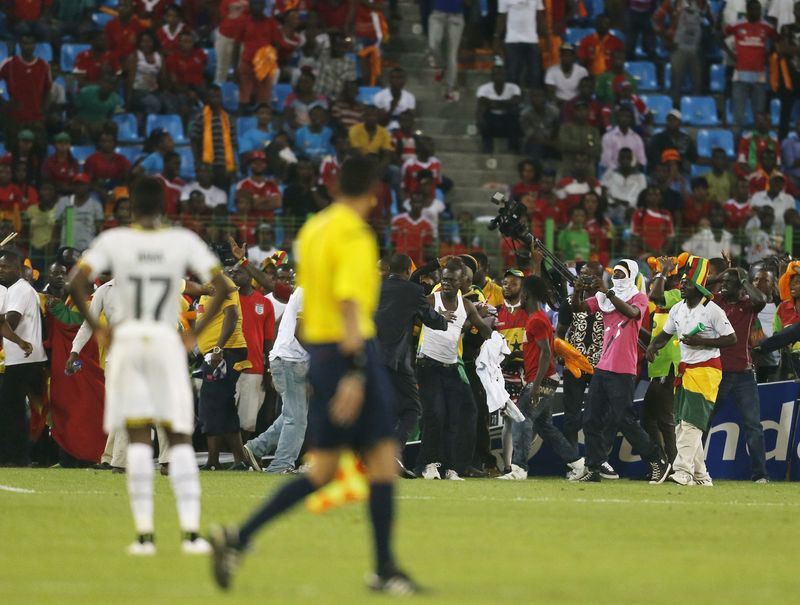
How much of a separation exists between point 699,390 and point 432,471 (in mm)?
2696

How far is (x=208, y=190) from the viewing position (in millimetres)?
22938

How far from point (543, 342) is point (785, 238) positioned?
7.38m

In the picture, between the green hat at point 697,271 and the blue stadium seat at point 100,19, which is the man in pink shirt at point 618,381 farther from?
the blue stadium seat at point 100,19

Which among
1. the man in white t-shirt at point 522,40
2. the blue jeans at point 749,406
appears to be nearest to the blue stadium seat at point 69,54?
the man in white t-shirt at point 522,40

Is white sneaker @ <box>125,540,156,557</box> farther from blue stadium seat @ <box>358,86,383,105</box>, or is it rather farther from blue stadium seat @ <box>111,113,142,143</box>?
blue stadium seat @ <box>358,86,383,105</box>

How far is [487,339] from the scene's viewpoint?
54.0 ft

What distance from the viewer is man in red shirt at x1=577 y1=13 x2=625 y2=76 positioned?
89.4ft

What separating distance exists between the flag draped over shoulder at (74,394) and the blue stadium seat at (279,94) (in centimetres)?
849

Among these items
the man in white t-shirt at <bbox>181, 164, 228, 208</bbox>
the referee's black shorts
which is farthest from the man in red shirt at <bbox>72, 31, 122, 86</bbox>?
the referee's black shorts

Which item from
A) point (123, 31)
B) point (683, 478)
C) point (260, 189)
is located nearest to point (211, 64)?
point (123, 31)

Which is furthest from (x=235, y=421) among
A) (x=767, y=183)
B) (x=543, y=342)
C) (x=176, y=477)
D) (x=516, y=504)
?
(x=767, y=183)

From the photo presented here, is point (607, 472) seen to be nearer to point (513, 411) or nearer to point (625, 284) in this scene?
point (513, 411)

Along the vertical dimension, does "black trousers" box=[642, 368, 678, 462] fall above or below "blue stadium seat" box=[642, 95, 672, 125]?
below

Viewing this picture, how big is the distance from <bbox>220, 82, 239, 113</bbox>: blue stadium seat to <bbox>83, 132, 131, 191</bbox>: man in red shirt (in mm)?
2629
